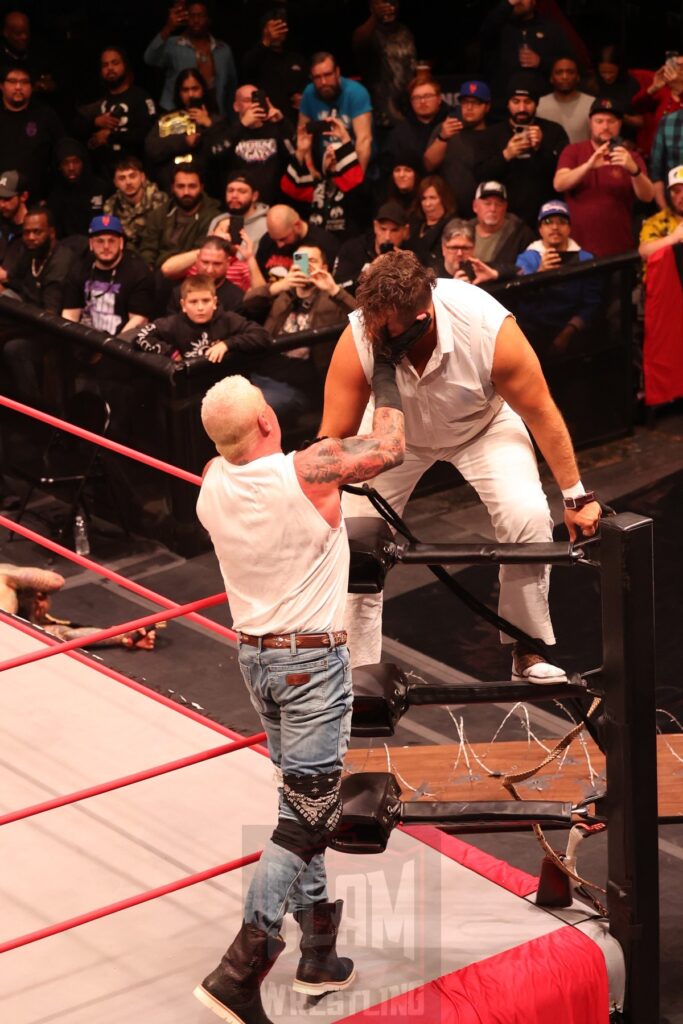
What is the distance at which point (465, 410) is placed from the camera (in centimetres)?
438

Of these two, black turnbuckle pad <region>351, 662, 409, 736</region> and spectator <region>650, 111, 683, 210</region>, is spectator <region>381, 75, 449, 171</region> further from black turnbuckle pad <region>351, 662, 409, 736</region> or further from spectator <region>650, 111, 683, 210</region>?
black turnbuckle pad <region>351, 662, 409, 736</region>

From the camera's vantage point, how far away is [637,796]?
403 centimetres

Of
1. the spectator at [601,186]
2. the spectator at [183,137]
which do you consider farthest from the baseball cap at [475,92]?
the spectator at [183,137]

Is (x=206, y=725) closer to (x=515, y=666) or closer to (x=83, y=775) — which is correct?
(x=83, y=775)

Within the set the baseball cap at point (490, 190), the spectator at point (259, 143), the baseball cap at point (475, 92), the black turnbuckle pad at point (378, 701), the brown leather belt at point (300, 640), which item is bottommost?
the black turnbuckle pad at point (378, 701)

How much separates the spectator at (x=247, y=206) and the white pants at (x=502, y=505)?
5275 millimetres

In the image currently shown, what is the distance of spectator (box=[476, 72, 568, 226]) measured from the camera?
393 inches

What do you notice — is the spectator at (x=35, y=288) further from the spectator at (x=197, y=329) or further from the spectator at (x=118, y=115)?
the spectator at (x=118, y=115)

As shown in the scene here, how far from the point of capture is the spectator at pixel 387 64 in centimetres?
1137

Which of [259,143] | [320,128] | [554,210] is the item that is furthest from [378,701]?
[259,143]

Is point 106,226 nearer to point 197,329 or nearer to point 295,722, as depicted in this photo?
point 197,329

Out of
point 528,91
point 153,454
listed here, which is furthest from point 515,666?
point 528,91

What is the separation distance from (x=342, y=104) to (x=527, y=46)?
133 centimetres

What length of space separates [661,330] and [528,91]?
6.55ft
